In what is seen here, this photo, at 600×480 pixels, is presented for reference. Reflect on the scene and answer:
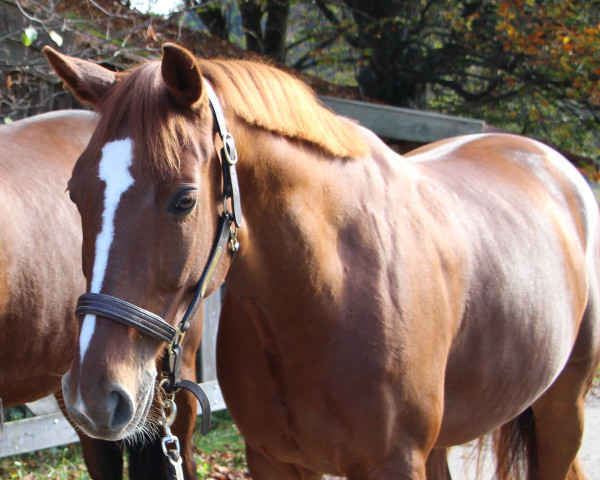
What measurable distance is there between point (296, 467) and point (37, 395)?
128 centimetres

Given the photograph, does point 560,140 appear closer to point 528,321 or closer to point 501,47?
point 501,47

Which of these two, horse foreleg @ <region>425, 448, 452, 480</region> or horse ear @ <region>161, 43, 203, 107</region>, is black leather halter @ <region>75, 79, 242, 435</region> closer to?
horse ear @ <region>161, 43, 203, 107</region>

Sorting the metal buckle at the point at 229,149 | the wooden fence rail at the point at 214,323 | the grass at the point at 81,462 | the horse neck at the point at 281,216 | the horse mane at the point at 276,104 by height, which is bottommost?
the grass at the point at 81,462

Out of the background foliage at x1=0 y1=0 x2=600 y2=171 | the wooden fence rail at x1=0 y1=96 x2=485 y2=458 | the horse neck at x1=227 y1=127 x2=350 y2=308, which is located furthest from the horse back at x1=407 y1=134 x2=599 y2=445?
the background foliage at x1=0 y1=0 x2=600 y2=171

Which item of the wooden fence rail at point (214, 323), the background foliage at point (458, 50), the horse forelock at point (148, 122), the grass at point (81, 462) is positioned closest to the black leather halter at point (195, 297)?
the horse forelock at point (148, 122)

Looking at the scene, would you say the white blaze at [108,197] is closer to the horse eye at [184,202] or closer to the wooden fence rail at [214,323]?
the horse eye at [184,202]

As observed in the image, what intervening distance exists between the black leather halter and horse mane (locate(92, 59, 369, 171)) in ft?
0.30

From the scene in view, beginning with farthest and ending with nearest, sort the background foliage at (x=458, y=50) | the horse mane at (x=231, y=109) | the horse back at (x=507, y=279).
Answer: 1. the background foliage at (x=458, y=50)
2. the horse back at (x=507, y=279)
3. the horse mane at (x=231, y=109)

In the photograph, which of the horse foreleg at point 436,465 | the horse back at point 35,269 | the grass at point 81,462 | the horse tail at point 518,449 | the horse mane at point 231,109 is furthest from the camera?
the grass at point 81,462

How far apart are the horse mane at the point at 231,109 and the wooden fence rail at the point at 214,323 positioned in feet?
8.83

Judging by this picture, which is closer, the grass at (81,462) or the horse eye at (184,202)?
the horse eye at (184,202)

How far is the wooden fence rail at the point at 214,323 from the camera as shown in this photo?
4.24 meters

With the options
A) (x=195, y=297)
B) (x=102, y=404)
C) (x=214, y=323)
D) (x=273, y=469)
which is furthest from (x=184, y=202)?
(x=214, y=323)

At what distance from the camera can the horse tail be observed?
3.18 metres
